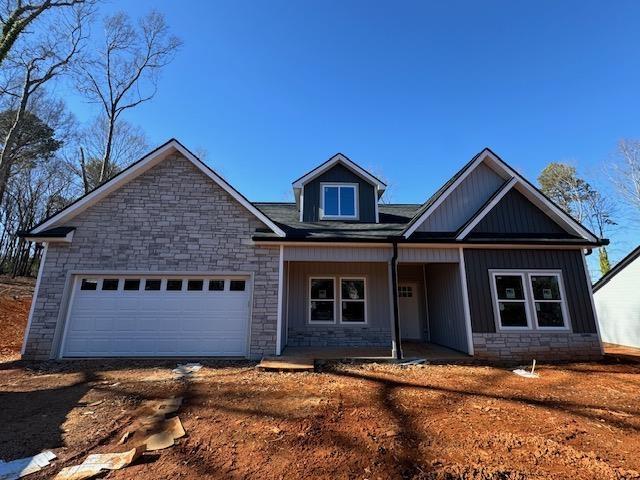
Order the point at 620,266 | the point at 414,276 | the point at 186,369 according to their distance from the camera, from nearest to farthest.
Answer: the point at 186,369 → the point at 414,276 → the point at 620,266

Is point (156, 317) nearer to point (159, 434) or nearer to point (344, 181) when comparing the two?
point (159, 434)

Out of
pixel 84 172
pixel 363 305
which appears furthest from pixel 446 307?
pixel 84 172

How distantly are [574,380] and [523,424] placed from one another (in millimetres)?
3427

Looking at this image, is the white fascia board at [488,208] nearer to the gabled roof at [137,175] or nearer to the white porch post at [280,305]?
the white porch post at [280,305]

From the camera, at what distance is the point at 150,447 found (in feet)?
12.5

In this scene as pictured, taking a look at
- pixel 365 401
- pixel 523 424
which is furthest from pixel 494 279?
pixel 365 401

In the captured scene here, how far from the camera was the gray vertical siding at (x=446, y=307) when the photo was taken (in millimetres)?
9216

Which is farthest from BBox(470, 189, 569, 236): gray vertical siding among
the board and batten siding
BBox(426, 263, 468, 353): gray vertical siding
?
the board and batten siding

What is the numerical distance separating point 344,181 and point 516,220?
584 centimetres

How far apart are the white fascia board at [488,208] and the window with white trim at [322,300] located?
14.9 feet

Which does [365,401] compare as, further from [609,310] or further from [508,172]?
[609,310]

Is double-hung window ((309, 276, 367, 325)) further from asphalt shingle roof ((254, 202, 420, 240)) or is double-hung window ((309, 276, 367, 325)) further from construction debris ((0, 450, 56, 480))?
construction debris ((0, 450, 56, 480))

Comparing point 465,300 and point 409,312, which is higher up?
point 465,300

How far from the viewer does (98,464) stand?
3.45m
